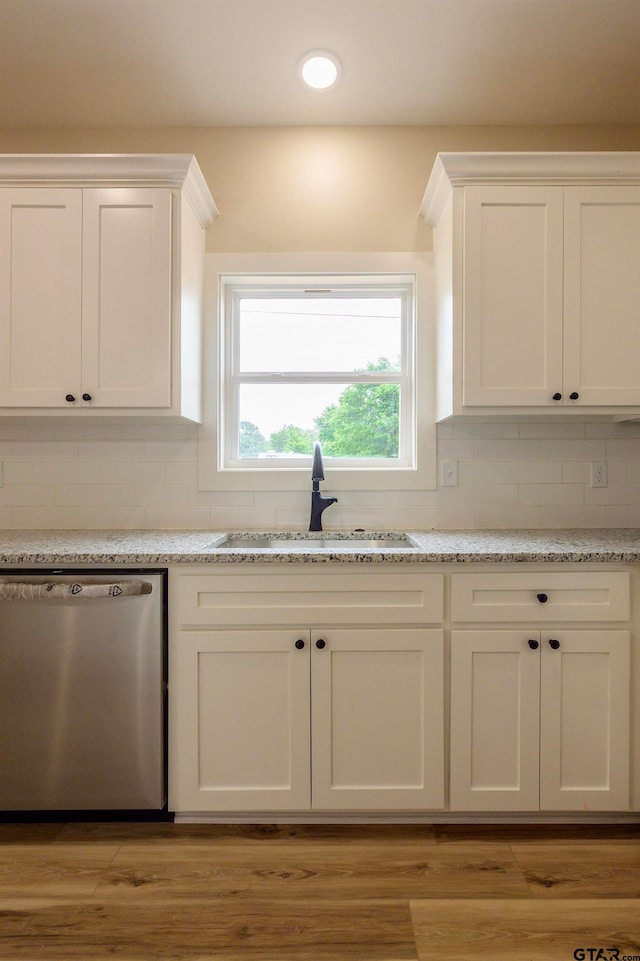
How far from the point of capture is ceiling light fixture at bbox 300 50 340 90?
215cm

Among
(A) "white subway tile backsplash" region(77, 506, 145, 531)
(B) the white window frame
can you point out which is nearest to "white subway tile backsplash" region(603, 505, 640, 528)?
(B) the white window frame

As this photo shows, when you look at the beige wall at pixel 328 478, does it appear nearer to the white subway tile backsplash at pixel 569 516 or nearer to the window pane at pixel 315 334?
the white subway tile backsplash at pixel 569 516

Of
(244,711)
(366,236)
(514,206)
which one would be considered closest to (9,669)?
(244,711)

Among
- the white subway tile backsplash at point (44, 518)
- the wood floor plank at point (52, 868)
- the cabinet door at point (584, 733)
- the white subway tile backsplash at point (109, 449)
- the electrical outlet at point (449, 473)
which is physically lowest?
the wood floor plank at point (52, 868)

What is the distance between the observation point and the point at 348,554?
5.93 ft

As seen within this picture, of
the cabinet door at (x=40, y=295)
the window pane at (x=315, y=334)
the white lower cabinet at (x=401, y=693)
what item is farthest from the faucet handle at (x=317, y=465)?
the cabinet door at (x=40, y=295)

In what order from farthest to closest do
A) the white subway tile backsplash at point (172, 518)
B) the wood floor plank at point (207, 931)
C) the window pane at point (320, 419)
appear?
1. the window pane at point (320, 419)
2. the white subway tile backsplash at point (172, 518)
3. the wood floor plank at point (207, 931)

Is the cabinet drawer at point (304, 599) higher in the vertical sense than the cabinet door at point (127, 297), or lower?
lower

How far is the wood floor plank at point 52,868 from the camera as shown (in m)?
1.57

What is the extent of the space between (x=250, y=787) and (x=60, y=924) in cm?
61

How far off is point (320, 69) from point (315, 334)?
40.6 inches

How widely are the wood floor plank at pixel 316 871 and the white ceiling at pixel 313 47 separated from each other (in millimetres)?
2852

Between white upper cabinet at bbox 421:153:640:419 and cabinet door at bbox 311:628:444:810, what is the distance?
0.99 meters

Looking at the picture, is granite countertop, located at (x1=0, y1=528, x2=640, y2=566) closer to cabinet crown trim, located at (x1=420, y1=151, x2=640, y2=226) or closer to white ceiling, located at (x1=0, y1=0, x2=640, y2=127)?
cabinet crown trim, located at (x1=420, y1=151, x2=640, y2=226)
